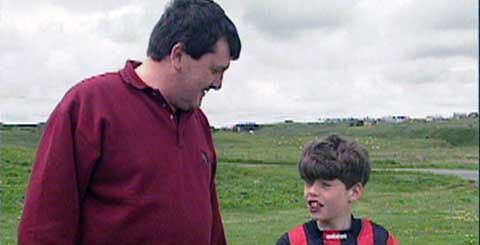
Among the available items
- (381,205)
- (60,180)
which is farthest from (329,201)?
(381,205)

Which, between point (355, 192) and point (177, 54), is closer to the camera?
point (177, 54)

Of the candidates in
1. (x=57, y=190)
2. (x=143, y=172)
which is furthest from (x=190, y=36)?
(x=57, y=190)

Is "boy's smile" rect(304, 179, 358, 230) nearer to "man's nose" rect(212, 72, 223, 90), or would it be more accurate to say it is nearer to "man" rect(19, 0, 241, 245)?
"man" rect(19, 0, 241, 245)

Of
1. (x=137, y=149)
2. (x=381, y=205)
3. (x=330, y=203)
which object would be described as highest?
(x=137, y=149)

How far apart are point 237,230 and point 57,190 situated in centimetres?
1254

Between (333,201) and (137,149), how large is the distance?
1096mm

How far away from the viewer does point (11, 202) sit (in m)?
20.8

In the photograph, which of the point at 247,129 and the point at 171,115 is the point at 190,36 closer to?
the point at 171,115

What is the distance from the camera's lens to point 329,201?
13.8ft

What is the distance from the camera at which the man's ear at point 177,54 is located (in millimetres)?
3693

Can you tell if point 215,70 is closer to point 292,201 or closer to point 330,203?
point 330,203

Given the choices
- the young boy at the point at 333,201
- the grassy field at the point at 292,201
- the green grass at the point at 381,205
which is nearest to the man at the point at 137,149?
the young boy at the point at 333,201

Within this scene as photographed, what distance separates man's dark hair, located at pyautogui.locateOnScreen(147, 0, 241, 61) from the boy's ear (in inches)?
Result: 37.9

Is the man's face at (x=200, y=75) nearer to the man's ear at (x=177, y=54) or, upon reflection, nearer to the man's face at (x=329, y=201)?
the man's ear at (x=177, y=54)
